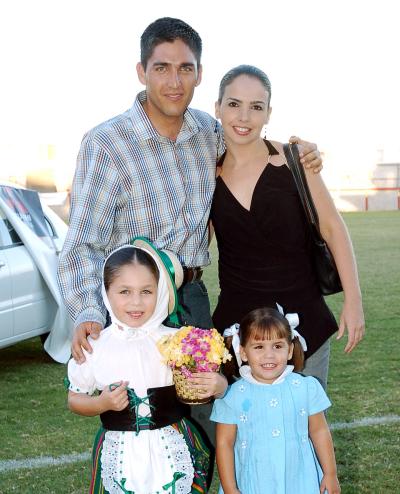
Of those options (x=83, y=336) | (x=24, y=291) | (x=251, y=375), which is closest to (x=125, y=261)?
(x=83, y=336)

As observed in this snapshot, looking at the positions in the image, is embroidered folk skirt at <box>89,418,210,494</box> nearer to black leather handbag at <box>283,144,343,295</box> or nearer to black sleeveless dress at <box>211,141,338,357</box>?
black sleeveless dress at <box>211,141,338,357</box>

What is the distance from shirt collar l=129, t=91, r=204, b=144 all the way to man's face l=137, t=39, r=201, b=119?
7cm

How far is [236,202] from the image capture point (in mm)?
3203

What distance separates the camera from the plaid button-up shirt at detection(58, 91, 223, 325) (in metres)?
3.17

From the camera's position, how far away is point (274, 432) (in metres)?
2.95

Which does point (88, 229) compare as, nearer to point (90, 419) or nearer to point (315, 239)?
point (315, 239)

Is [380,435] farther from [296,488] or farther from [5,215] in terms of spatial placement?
[5,215]

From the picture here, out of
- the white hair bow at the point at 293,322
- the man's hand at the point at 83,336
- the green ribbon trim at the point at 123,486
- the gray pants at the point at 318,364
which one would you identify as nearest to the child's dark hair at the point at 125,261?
the man's hand at the point at 83,336

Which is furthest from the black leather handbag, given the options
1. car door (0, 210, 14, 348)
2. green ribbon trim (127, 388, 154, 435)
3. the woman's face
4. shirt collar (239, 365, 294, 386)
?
car door (0, 210, 14, 348)

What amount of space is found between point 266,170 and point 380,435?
2604mm

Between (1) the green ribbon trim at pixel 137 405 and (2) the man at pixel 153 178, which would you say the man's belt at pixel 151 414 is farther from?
(2) the man at pixel 153 178

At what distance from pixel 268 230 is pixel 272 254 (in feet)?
0.30

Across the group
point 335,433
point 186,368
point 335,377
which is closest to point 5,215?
point 335,377

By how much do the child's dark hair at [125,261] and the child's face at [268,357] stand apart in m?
0.45
